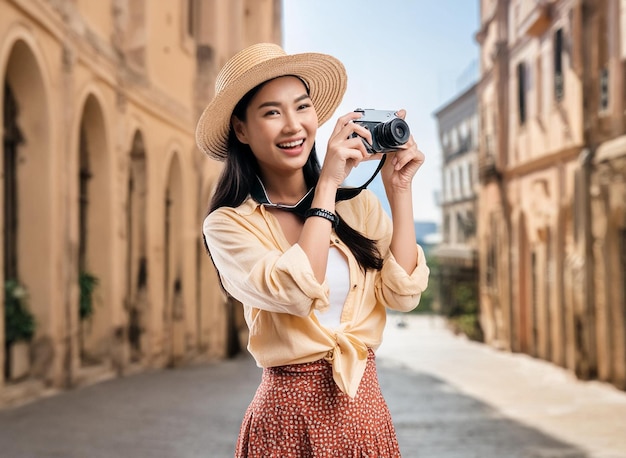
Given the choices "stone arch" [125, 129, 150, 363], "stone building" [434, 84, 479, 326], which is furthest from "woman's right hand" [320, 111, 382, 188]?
"stone building" [434, 84, 479, 326]

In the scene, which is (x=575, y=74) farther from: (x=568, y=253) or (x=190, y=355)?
(x=190, y=355)

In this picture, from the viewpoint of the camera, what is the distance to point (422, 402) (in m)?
10.5

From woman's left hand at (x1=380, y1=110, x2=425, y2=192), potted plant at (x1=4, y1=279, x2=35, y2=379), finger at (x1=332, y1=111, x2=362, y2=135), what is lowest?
potted plant at (x1=4, y1=279, x2=35, y2=379)

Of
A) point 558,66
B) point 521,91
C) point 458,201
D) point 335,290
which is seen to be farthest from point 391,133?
point 458,201

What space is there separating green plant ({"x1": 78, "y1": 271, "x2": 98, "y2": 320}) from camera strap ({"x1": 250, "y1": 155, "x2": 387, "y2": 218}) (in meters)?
8.00

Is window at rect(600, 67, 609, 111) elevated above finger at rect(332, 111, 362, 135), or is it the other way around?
window at rect(600, 67, 609, 111)

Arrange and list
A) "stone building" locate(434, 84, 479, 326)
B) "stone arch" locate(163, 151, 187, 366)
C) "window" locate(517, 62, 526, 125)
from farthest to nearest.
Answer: "stone building" locate(434, 84, 479, 326) → "window" locate(517, 62, 526, 125) → "stone arch" locate(163, 151, 187, 366)

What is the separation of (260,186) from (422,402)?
8.93 meters

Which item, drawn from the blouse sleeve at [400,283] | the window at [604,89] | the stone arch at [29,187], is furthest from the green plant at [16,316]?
the window at [604,89]

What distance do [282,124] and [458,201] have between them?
32937 millimetres

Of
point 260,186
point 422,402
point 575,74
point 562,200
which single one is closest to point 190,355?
point 422,402

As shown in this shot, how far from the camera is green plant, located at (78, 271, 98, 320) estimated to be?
31.4 feet

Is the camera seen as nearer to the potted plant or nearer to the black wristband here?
the black wristband

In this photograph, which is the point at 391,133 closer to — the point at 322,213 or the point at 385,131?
the point at 385,131
